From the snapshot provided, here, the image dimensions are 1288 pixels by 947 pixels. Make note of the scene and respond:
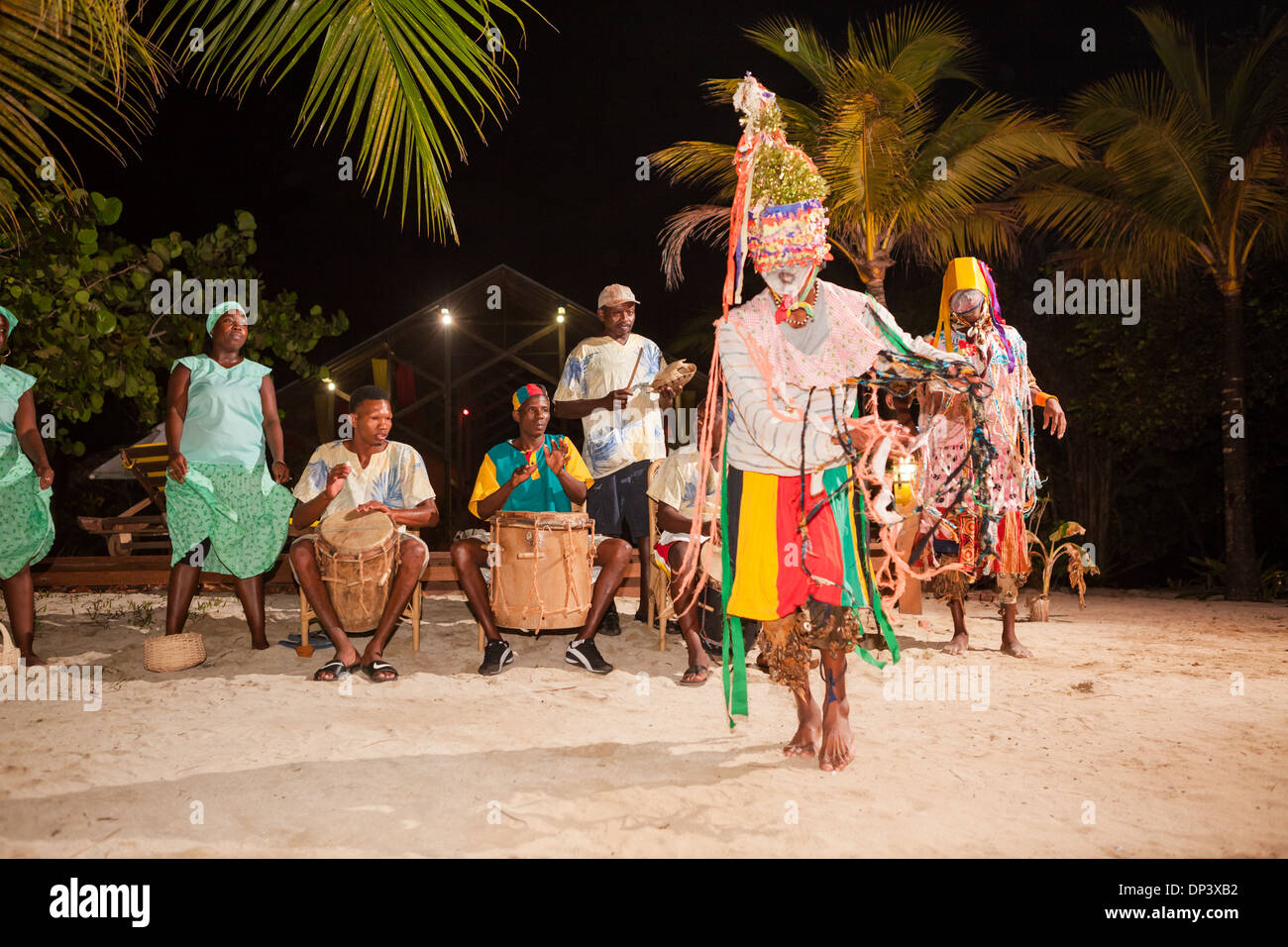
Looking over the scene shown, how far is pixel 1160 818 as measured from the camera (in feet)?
9.68

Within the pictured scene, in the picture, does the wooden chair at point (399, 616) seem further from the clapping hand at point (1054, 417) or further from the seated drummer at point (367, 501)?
the clapping hand at point (1054, 417)

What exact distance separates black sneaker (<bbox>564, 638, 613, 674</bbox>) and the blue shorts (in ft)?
2.74

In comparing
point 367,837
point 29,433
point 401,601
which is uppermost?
point 29,433

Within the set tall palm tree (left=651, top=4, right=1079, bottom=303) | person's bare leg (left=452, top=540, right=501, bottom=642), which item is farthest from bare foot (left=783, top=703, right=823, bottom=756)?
tall palm tree (left=651, top=4, right=1079, bottom=303)

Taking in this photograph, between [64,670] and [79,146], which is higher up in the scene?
[79,146]

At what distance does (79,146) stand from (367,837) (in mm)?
10985

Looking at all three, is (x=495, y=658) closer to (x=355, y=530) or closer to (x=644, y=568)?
(x=355, y=530)

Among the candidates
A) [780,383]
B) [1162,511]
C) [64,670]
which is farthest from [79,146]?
[1162,511]

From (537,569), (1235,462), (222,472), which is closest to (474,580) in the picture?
(537,569)

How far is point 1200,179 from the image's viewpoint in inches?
404

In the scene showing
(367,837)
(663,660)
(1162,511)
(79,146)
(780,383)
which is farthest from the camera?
(1162,511)
